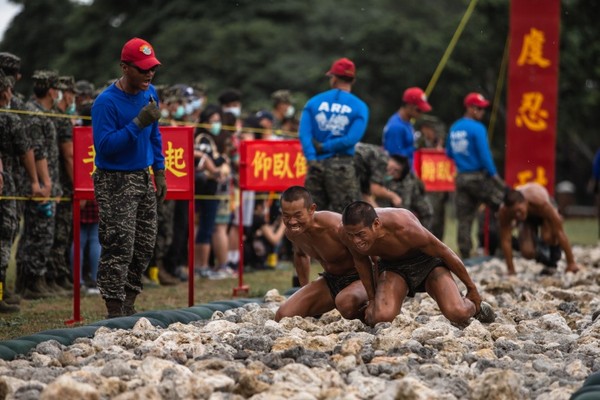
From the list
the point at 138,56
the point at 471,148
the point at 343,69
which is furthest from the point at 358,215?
the point at 471,148

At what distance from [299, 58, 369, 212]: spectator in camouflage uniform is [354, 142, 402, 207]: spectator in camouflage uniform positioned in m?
1.05

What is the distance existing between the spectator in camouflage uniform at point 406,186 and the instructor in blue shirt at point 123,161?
5177 millimetres

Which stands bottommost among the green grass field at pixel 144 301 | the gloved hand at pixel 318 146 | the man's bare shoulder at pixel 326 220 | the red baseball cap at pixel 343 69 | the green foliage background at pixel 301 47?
the green grass field at pixel 144 301

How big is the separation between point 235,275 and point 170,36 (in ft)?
69.6

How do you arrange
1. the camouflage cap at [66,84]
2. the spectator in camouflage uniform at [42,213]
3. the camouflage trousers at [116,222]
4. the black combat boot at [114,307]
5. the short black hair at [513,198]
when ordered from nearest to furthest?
1. the camouflage trousers at [116,222]
2. the black combat boot at [114,307]
3. the spectator in camouflage uniform at [42,213]
4. the camouflage cap at [66,84]
5. the short black hair at [513,198]

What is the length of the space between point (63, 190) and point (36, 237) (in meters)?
0.89

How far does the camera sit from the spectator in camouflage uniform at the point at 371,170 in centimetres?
1260

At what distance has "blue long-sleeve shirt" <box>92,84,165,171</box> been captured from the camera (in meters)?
8.42

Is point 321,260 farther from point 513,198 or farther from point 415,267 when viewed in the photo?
point 513,198

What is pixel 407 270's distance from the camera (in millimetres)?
8961

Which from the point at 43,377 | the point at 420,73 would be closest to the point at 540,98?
the point at 43,377

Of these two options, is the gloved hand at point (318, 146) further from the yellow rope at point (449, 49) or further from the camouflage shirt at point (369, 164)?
the yellow rope at point (449, 49)

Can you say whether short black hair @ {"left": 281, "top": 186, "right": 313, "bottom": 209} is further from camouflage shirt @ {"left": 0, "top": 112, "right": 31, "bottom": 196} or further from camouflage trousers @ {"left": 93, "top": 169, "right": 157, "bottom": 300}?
camouflage shirt @ {"left": 0, "top": 112, "right": 31, "bottom": 196}

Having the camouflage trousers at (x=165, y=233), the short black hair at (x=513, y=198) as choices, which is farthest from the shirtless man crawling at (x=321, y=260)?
the short black hair at (x=513, y=198)
